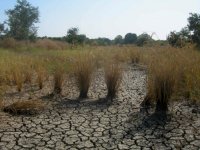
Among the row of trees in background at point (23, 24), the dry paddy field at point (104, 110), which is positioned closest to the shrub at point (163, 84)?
the dry paddy field at point (104, 110)

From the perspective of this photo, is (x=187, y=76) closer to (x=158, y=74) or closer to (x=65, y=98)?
(x=158, y=74)

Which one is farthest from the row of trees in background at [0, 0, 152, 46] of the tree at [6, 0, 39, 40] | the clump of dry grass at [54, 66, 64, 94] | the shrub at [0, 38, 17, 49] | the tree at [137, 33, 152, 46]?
the clump of dry grass at [54, 66, 64, 94]

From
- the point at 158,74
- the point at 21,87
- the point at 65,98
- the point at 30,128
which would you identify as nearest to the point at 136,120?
the point at 158,74

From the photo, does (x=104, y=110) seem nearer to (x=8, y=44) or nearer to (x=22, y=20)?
(x=8, y=44)

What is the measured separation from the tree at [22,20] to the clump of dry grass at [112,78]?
26396 mm

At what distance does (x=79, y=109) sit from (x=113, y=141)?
4.75ft

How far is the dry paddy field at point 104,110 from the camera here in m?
3.57

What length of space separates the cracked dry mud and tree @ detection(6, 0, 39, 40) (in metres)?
26.9

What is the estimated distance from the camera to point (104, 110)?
483 cm

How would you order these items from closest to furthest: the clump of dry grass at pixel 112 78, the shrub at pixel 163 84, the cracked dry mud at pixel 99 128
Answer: the cracked dry mud at pixel 99 128 < the shrub at pixel 163 84 < the clump of dry grass at pixel 112 78

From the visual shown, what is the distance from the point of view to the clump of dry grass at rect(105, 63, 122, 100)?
5695 millimetres

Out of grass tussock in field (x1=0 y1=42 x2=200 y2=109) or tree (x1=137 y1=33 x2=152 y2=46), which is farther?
tree (x1=137 y1=33 x2=152 y2=46)

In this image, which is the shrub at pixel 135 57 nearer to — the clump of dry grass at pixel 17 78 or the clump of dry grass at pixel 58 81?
the clump of dry grass at pixel 17 78

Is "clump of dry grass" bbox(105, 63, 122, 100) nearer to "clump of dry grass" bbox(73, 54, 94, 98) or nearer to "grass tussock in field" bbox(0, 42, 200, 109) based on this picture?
"grass tussock in field" bbox(0, 42, 200, 109)
